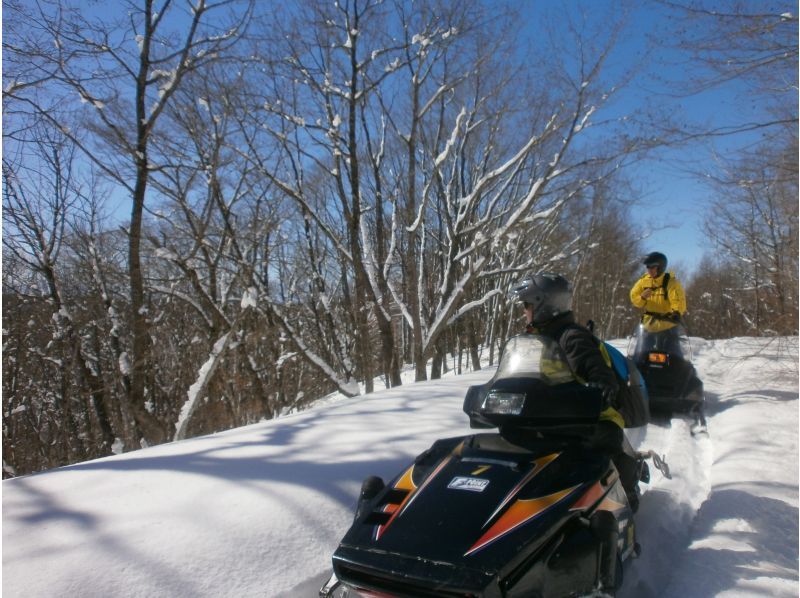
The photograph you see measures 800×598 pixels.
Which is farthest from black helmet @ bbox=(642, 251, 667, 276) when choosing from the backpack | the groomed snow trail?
the backpack

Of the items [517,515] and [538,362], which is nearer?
[517,515]

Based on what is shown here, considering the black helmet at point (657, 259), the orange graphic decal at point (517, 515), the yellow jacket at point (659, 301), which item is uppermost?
the black helmet at point (657, 259)

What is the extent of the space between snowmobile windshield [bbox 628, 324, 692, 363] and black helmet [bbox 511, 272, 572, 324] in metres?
3.61

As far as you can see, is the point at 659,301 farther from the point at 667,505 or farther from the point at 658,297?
the point at 667,505

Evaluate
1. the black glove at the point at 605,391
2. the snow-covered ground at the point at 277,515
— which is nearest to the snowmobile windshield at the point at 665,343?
the snow-covered ground at the point at 277,515

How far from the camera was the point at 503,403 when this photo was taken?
7.54 feet

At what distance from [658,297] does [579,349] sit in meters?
4.09

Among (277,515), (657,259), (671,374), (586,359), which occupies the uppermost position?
(657,259)

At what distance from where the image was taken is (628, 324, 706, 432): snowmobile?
17.5 feet

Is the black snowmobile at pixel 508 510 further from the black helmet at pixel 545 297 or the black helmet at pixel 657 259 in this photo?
the black helmet at pixel 657 259

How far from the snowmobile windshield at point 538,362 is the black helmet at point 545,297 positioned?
0.92 feet

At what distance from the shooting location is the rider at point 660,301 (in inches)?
228

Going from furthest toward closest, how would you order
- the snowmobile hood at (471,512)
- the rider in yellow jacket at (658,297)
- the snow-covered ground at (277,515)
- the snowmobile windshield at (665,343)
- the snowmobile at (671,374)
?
1. the rider in yellow jacket at (658,297)
2. the snowmobile windshield at (665,343)
3. the snowmobile at (671,374)
4. the snow-covered ground at (277,515)
5. the snowmobile hood at (471,512)

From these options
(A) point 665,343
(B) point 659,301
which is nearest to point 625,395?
(A) point 665,343
